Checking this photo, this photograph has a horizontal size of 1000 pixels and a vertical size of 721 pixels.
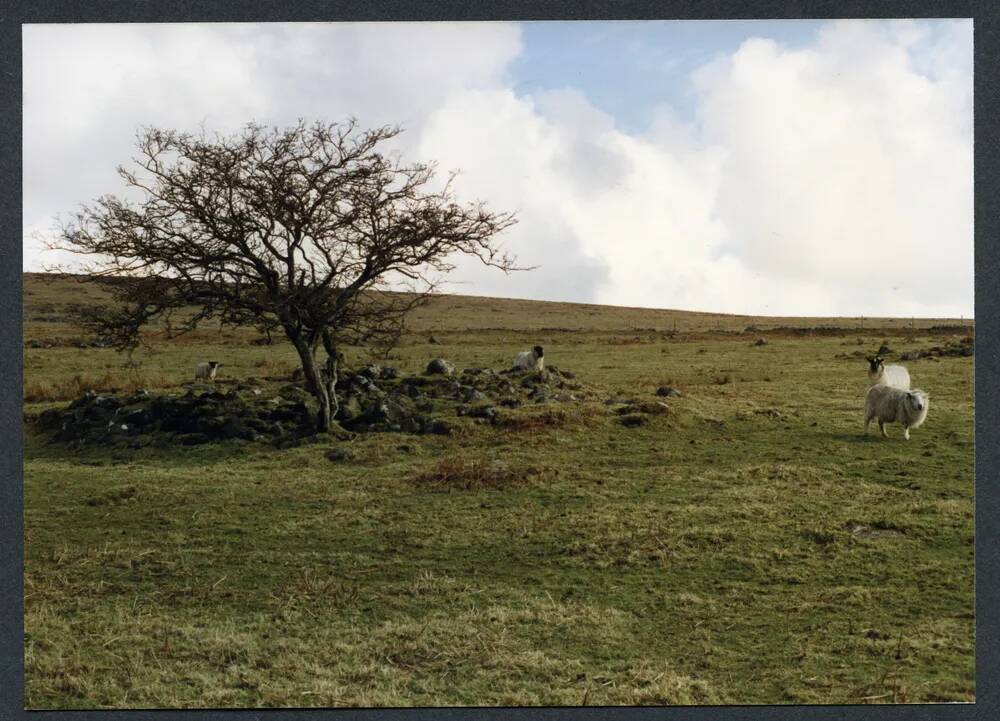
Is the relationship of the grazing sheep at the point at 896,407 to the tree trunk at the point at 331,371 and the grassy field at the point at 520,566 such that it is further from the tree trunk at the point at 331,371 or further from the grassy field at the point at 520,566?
the tree trunk at the point at 331,371

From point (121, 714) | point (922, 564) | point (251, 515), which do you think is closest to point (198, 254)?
point (251, 515)

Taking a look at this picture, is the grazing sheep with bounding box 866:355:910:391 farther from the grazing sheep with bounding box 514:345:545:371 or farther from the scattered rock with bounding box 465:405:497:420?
the grazing sheep with bounding box 514:345:545:371

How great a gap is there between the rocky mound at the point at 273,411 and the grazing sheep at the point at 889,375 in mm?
6634

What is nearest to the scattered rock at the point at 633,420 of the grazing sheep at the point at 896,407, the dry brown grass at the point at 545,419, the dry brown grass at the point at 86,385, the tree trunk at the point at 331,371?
the dry brown grass at the point at 545,419

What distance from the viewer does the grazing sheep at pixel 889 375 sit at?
16969mm

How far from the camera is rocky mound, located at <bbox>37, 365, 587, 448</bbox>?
1642 cm

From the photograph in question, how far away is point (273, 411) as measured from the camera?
1769cm

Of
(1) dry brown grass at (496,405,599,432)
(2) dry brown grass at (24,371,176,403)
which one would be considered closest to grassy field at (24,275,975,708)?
(1) dry brown grass at (496,405,599,432)

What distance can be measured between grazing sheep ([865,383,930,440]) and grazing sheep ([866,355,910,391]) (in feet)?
3.48

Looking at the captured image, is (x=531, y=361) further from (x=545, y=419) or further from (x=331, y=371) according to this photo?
(x=331, y=371)

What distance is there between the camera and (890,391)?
15547 millimetres

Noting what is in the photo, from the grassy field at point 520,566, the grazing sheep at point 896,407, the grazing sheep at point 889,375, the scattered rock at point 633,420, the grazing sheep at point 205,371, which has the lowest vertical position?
the grassy field at point 520,566

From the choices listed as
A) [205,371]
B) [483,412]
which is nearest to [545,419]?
[483,412]

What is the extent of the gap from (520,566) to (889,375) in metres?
11.0
